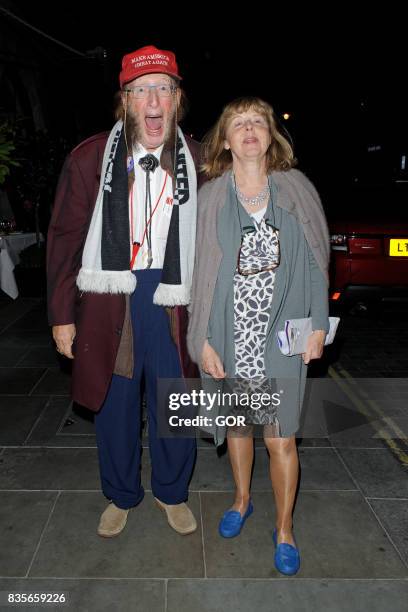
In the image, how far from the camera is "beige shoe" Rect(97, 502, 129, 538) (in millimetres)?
2642

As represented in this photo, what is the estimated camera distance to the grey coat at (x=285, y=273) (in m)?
2.24

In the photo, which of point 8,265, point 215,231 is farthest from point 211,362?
point 8,265

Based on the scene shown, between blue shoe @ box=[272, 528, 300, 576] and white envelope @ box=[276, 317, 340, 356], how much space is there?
943 millimetres

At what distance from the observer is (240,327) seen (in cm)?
233

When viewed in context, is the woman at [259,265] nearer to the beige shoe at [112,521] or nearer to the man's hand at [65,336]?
the man's hand at [65,336]

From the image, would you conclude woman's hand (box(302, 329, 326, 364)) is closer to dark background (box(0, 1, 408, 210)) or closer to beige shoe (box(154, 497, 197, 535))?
beige shoe (box(154, 497, 197, 535))

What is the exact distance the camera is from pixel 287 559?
2406mm

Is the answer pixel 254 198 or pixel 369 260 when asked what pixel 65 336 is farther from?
pixel 369 260

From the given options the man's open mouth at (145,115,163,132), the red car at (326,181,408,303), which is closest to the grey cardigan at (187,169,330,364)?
the man's open mouth at (145,115,163,132)

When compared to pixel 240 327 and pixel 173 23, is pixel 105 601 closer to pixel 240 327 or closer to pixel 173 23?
pixel 240 327

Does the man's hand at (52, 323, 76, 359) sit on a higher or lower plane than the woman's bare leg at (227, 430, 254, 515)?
higher

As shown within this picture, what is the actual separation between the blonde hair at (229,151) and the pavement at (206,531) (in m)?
1.81

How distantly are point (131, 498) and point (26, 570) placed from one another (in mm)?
595

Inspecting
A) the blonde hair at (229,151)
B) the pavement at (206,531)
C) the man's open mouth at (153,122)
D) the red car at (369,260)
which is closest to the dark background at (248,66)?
the red car at (369,260)
